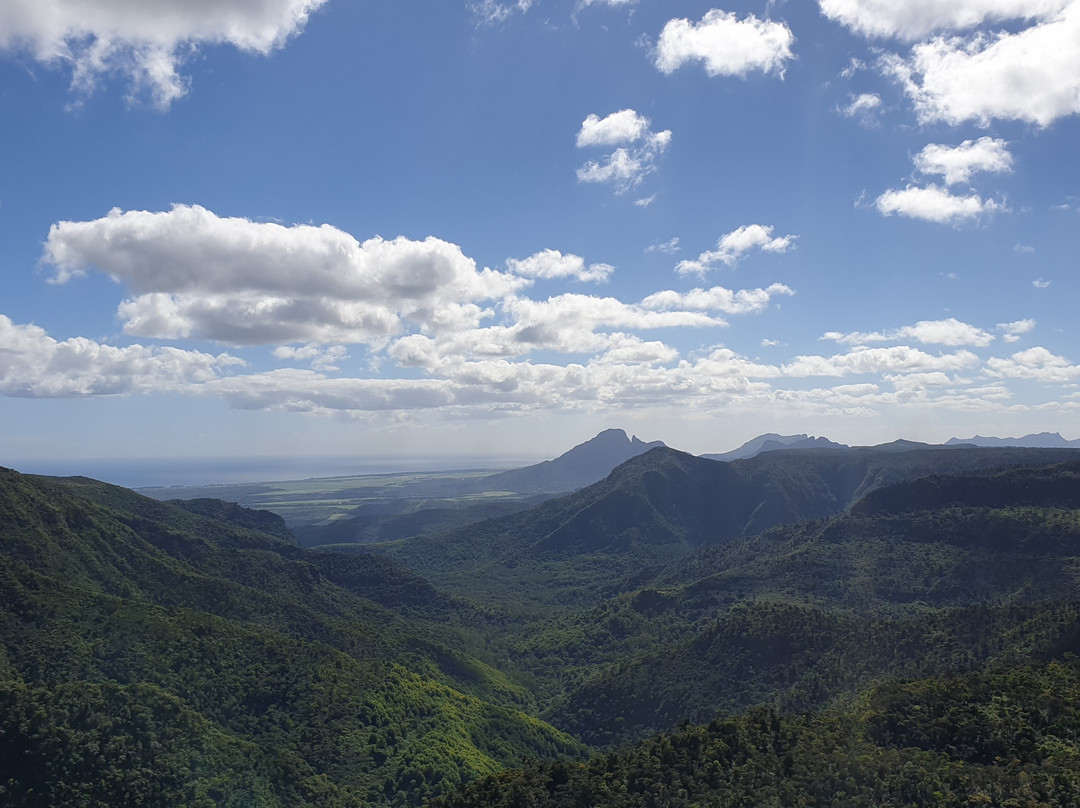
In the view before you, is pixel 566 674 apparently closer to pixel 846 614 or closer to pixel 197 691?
pixel 846 614

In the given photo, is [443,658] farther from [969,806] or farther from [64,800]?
[969,806]

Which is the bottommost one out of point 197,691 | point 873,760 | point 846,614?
point 846,614

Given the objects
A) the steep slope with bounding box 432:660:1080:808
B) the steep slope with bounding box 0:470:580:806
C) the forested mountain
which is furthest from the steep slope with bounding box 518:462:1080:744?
the steep slope with bounding box 432:660:1080:808

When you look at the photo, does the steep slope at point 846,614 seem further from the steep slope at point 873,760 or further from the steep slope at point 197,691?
the steep slope at point 873,760

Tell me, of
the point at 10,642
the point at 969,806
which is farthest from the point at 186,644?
the point at 969,806

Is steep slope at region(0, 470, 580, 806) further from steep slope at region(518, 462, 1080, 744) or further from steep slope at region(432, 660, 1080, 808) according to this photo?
steep slope at region(432, 660, 1080, 808)

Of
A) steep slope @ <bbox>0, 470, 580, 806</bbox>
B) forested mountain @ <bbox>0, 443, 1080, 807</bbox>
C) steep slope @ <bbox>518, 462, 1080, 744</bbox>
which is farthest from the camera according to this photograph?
steep slope @ <bbox>518, 462, 1080, 744</bbox>

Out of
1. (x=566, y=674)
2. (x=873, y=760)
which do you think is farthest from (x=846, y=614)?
(x=873, y=760)
